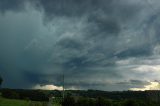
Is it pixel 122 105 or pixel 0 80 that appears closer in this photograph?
pixel 122 105

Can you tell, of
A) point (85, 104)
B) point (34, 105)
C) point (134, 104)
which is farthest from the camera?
point (85, 104)

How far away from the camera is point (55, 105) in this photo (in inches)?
4333

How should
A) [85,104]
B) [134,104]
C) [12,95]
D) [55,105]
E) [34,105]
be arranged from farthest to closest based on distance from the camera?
[12,95], [85,104], [134,104], [34,105], [55,105]

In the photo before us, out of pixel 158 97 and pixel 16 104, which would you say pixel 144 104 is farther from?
pixel 16 104

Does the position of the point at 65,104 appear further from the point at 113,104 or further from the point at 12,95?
the point at 12,95

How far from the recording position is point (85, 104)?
15650cm

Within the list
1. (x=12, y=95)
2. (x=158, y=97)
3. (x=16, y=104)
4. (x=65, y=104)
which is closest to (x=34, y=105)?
(x=16, y=104)

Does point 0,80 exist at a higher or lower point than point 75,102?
higher

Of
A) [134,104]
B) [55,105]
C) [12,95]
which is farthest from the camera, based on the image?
[12,95]

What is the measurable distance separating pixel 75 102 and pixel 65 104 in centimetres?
869

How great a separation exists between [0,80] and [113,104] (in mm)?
62568

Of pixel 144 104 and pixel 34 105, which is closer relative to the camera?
pixel 34 105

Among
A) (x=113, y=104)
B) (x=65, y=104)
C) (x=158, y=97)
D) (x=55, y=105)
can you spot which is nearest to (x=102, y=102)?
(x=113, y=104)

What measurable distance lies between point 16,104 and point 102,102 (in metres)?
48.2
